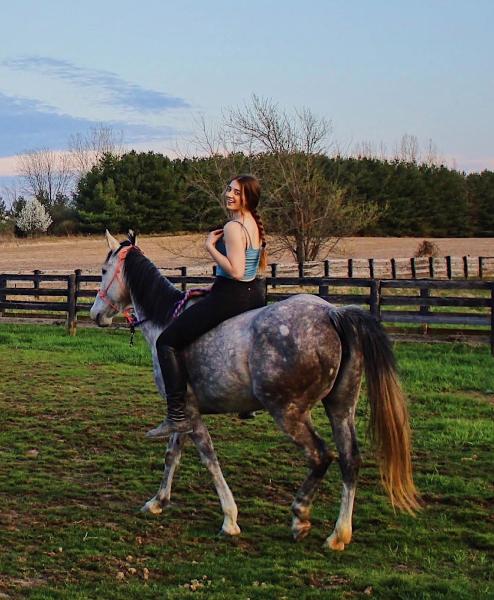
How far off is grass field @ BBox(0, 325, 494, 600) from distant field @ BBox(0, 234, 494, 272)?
30.7 meters

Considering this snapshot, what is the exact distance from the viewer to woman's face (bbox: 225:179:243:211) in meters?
5.15

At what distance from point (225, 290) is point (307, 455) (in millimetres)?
1248

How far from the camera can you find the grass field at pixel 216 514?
4.34m

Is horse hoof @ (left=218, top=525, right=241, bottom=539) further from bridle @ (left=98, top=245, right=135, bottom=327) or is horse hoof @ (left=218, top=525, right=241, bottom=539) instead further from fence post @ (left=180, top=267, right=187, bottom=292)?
fence post @ (left=180, top=267, right=187, bottom=292)

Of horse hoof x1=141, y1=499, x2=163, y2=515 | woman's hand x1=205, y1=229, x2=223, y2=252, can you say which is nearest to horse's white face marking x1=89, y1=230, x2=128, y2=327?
woman's hand x1=205, y1=229, x2=223, y2=252

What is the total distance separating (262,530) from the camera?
17.3ft

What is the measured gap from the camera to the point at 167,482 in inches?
224

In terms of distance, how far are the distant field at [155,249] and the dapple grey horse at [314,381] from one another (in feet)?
111

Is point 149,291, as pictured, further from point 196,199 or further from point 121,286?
point 196,199

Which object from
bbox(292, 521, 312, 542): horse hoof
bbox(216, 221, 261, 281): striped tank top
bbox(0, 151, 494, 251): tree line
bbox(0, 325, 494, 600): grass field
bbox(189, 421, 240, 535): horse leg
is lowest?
bbox(0, 325, 494, 600): grass field

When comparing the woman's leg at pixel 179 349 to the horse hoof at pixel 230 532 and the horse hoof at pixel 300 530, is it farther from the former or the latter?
the horse hoof at pixel 300 530

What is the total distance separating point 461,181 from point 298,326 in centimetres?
6439

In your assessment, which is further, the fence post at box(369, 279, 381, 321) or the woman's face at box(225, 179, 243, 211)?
the fence post at box(369, 279, 381, 321)

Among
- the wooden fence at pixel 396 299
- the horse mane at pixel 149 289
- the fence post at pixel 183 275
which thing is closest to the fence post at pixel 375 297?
the wooden fence at pixel 396 299
